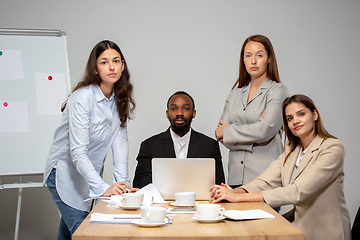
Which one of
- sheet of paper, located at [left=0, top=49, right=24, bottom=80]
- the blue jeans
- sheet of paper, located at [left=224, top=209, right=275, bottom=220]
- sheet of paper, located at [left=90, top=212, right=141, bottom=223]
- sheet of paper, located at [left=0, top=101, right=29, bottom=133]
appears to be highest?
sheet of paper, located at [left=0, top=49, right=24, bottom=80]

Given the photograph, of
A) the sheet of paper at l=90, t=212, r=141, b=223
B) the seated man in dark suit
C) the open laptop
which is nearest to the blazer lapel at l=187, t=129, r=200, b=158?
the seated man in dark suit

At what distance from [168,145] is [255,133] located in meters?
0.84

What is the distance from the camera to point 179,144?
297 centimetres

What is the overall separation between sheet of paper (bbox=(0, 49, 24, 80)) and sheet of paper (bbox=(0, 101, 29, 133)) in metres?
0.22

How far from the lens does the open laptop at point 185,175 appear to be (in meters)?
1.87

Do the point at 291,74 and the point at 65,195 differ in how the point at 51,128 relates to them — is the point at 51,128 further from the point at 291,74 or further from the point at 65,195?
the point at 291,74

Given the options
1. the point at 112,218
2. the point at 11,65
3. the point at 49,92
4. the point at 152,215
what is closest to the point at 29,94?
the point at 49,92

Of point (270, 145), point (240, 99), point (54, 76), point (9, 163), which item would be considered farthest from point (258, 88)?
point (9, 163)

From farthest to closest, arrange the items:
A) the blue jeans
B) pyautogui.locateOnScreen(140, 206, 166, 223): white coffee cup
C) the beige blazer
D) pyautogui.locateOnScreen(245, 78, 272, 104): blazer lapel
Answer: pyautogui.locateOnScreen(245, 78, 272, 104): blazer lapel
the blue jeans
the beige blazer
pyautogui.locateOnScreen(140, 206, 166, 223): white coffee cup

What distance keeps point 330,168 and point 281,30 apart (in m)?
2.52

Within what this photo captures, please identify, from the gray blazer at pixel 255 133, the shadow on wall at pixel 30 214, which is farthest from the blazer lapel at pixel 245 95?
the shadow on wall at pixel 30 214

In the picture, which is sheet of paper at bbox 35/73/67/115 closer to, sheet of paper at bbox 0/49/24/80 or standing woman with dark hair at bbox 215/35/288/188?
sheet of paper at bbox 0/49/24/80

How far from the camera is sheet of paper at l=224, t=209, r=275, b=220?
1442mm

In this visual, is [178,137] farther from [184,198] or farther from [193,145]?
[184,198]
